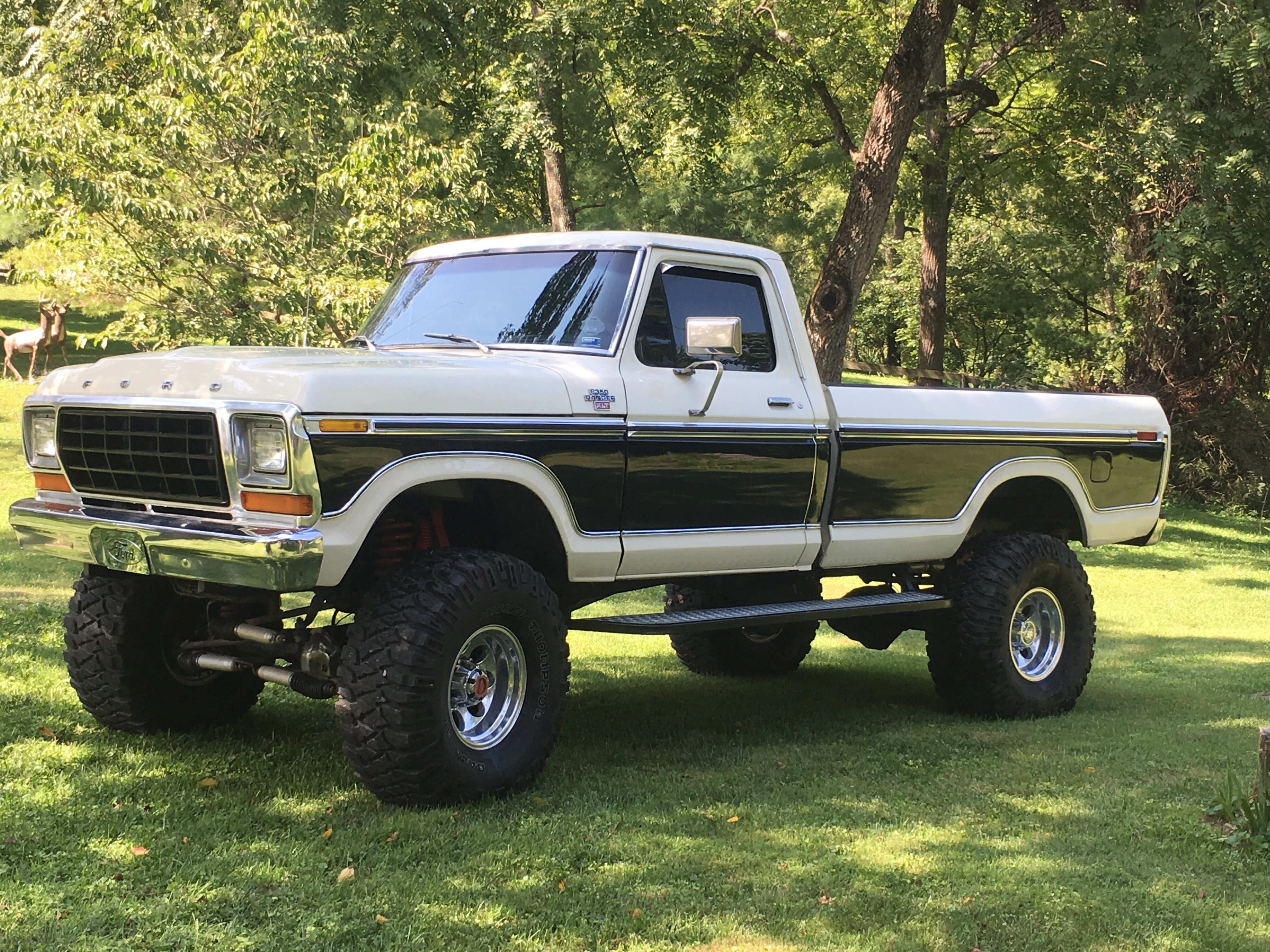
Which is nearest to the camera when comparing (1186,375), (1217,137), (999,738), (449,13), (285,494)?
(285,494)

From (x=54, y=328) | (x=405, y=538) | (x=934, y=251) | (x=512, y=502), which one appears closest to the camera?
(x=512, y=502)

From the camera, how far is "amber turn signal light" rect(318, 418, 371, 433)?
15.5 ft

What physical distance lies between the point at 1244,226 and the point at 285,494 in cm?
1597

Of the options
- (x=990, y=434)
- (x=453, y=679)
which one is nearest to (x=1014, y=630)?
(x=990, y=434)

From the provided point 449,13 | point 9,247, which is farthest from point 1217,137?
point 9,247

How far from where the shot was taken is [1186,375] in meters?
22.4

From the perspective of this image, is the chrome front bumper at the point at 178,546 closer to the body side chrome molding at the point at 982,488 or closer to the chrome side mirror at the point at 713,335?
the chrome side mirror at the point at 713,335

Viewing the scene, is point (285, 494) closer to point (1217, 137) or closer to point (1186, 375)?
point (1217, 137)

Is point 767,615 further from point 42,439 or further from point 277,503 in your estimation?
point 42,439

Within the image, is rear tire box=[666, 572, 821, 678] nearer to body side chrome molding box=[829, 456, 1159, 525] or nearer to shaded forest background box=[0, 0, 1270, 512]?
body side chrome molding box=[829, 456, 1159, 525]

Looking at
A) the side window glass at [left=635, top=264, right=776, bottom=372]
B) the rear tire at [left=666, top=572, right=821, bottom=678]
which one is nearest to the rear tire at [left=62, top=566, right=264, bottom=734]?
the side window glass at [left=635, top=264, right=776, bottom=372]

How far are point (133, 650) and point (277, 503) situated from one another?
155cm

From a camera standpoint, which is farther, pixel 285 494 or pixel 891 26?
pixel 891 26

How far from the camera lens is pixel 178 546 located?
15.9 feet
